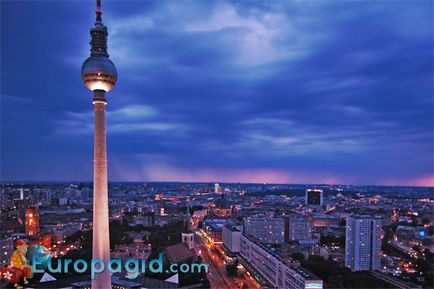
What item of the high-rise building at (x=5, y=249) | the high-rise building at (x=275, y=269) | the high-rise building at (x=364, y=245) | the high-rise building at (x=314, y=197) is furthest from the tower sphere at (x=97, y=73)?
the high-rise building at (x=314, y=197)

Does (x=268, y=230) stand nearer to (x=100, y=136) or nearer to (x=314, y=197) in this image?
(x=100, y=136)

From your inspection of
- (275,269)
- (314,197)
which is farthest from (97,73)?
(314,197)

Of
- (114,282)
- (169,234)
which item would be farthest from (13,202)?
(114,282)

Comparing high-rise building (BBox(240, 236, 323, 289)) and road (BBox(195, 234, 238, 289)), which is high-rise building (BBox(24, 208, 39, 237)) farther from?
high-rise building (BBox(240, 236, 323, 289))

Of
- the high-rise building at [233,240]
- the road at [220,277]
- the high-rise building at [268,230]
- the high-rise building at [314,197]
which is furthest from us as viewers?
the high-rise building at [314,197]

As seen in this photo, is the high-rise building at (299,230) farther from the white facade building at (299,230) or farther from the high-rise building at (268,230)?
the high-rise building at (268,230)
